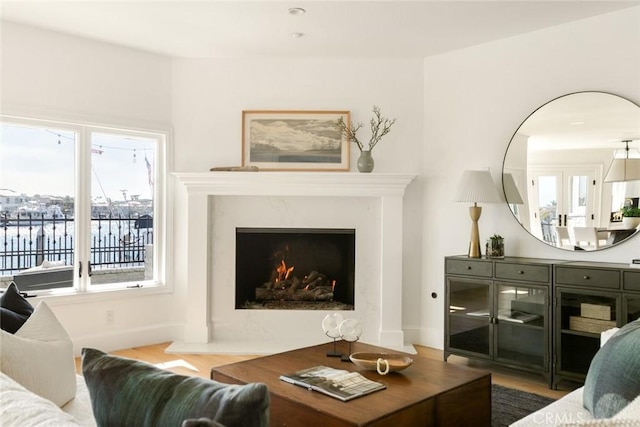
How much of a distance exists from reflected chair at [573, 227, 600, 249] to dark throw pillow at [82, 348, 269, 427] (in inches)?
142

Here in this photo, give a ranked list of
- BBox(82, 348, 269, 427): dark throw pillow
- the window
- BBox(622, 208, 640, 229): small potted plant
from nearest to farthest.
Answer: BBox(82, 348, 269, 427): dark throw pillow
BBox(622, 208, 640, 229): small potted plant
the window

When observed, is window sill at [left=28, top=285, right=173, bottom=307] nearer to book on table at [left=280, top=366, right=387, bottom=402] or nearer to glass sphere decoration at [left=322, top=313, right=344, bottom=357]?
glass sphere decoration at [left=322, top=313, right=344, bottom=357]

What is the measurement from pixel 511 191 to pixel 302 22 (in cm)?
213

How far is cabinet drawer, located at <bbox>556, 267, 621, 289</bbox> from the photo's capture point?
349 centimetres

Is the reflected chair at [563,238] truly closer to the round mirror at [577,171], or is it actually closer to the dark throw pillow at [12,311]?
the round mirror at [577,171]

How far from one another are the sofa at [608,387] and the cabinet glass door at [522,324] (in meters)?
1.88

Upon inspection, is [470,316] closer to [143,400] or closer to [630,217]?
[630,217]

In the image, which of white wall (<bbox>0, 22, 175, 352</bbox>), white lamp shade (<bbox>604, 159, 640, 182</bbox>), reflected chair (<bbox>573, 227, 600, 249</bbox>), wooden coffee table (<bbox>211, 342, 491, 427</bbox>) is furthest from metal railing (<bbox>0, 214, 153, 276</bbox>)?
white lamp shade (<bbox>604, 159, 640, 182</bbox>)

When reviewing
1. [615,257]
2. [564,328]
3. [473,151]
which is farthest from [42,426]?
[473,151]

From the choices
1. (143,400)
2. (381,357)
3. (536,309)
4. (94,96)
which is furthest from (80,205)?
(143,400)

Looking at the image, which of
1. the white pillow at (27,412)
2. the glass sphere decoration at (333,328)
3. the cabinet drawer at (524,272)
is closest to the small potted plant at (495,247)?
the cabinet drawer at (524,272)

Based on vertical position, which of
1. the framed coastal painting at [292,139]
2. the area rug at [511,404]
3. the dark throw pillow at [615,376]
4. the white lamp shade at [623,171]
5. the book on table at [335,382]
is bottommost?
the area rug at [511,404]

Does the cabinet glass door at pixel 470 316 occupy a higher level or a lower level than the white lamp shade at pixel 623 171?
lower

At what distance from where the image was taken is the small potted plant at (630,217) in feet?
12.4
